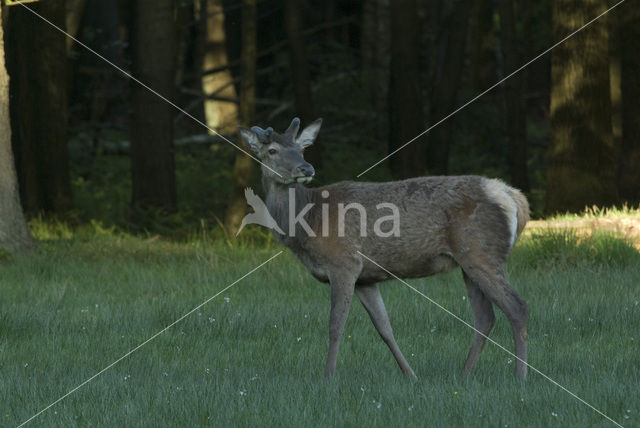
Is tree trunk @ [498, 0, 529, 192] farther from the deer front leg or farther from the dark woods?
the deer front leg

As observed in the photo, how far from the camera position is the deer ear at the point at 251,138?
771cm

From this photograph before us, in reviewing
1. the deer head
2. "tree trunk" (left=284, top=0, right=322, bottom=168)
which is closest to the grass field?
the deer head

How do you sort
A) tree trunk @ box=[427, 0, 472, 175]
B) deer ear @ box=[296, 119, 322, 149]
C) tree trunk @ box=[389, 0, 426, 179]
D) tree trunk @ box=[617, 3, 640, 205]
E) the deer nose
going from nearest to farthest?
the deer nose → deer ear @ box=[296, 119, 322, 149] → tree trunk @ box=[617, 3, 640, 205] → tree trunk @ box=[389, 0, 426, 179] → tree trunk @ box=[427, 0, 472, 175]

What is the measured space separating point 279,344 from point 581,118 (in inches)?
311

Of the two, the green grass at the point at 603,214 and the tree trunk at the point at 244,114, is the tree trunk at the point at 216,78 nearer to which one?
the tree trunk at the point at 244,114

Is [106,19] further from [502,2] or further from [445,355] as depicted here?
[445,355]

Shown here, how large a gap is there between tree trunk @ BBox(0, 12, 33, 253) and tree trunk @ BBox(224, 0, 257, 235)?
3458 mm

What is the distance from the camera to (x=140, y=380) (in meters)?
6.89

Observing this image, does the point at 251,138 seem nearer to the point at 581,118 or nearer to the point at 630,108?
the point at 581,118

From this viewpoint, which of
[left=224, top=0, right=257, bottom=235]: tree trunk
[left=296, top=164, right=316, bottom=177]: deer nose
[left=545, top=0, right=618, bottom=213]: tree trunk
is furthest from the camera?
[left=224, top=0, right=257, bottom=235]: tree trunk

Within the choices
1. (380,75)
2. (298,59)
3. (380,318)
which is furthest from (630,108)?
(380,318)

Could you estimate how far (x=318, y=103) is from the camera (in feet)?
82.7

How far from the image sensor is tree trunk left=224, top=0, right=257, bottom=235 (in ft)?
48.4

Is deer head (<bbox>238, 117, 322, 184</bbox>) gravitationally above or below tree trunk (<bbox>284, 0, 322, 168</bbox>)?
below
